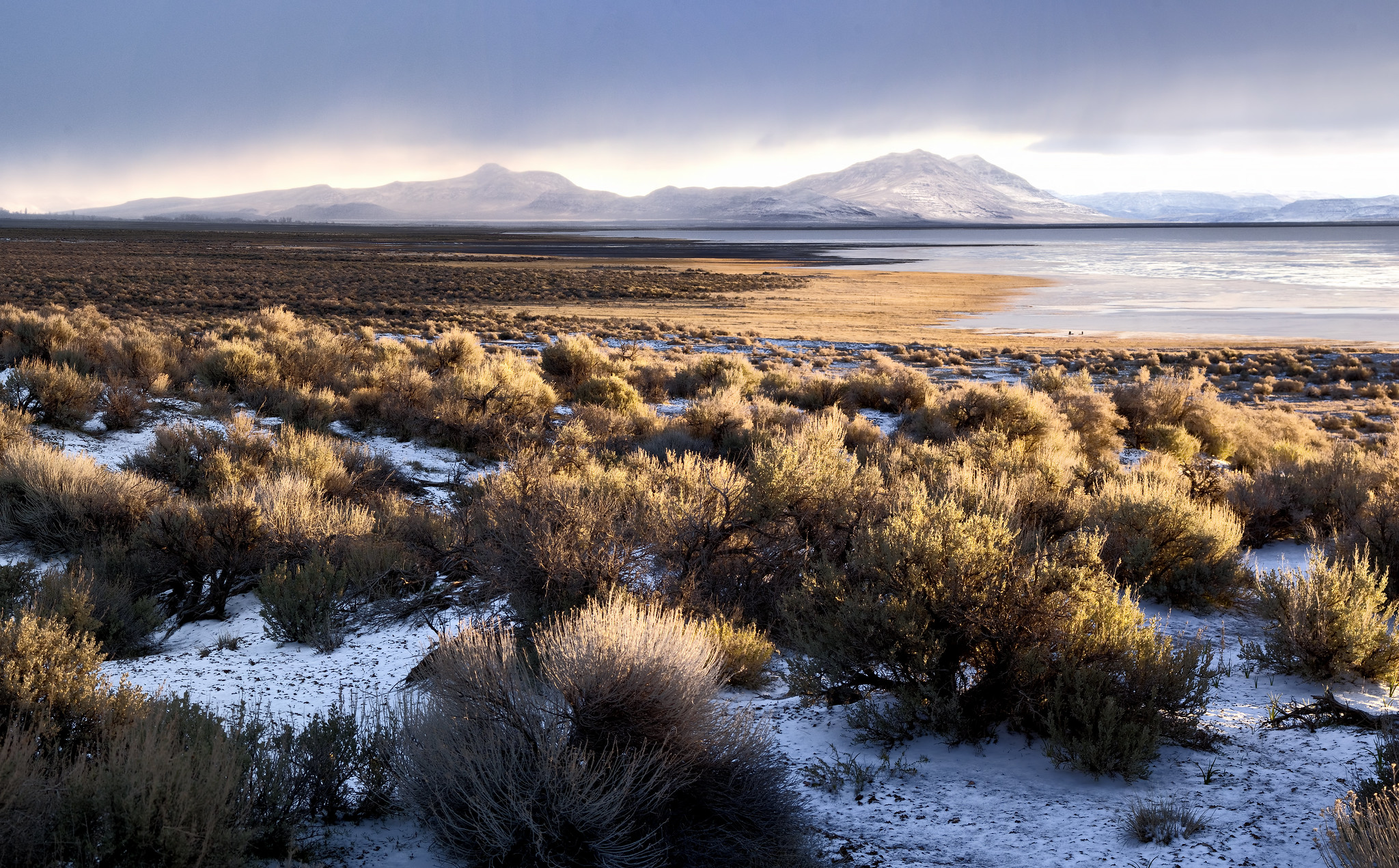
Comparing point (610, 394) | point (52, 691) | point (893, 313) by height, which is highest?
point (52, 691)

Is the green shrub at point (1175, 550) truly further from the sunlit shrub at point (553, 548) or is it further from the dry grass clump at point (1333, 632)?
the sunlit shrub at point (553, 548)

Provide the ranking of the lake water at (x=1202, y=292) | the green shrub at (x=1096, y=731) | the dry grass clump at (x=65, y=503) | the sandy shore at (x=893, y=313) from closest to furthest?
1. the green shrub at (x=1096, y=731)
2. the dry grass clump at (x=65, y=503)
3. the sandy shore at (x=893, y=313)
4. the lake water at (x=1202, y=292)

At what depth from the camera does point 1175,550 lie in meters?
6.28

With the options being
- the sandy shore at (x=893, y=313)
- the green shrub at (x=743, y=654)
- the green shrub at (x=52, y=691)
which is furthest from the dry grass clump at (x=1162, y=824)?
the sandy shore at (x=893, y=313)

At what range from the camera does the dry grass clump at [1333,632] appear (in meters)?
4.52

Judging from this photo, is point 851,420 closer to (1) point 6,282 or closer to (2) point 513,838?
(2) point 513,838

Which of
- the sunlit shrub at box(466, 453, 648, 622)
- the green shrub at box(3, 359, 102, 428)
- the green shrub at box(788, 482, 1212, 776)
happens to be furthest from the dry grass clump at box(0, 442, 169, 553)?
the green shrub at box(788, 482, 1212, 776)

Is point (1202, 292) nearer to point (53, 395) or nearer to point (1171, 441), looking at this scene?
point (1171, 441)

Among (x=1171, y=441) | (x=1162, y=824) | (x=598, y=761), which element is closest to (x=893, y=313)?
(x=1171, y=441)

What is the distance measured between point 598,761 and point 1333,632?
13.5ft

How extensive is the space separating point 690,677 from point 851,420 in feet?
33.2

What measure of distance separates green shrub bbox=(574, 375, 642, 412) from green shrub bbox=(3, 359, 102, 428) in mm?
6770

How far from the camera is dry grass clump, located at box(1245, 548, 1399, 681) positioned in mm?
4520

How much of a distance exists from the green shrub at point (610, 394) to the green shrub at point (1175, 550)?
8.40 m
